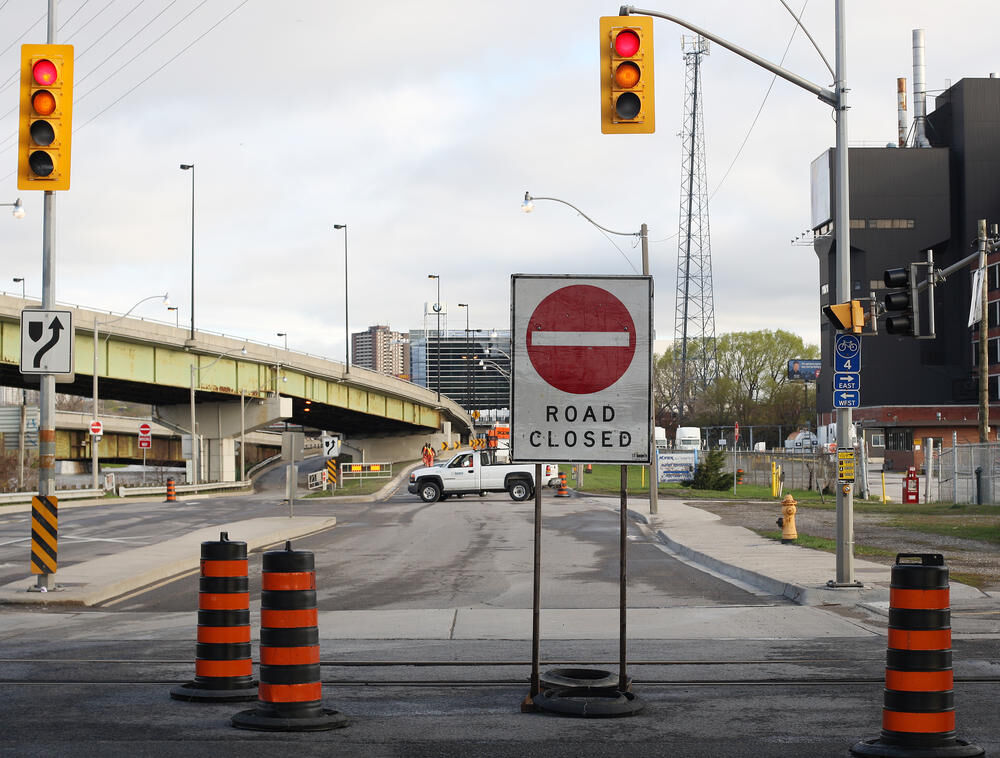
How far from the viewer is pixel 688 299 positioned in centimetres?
10800

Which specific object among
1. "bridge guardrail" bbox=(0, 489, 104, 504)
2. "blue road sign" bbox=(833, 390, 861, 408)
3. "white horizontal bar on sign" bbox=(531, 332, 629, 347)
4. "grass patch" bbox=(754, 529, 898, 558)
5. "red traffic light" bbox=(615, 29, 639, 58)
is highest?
"red traffic light" bbox=(615, 29, 639, 58)

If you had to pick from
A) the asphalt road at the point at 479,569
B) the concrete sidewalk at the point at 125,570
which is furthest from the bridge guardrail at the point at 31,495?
the concrete sidewalk at the point at 125,570

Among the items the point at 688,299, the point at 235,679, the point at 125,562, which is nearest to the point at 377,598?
the point at 125,562

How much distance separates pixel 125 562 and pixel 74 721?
12.2 m

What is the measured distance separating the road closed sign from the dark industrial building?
93243 millimetres

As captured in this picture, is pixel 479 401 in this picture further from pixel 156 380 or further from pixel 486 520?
pixel 486 520

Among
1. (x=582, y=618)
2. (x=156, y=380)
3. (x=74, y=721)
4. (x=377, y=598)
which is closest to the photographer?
(x=74, y=721)

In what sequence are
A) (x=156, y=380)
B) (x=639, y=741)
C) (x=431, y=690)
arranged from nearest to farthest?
1. (x=639, y=741)
2. (x=431, y=690)
3. (x=156, y=380)

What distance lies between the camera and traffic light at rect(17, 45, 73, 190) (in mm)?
12656

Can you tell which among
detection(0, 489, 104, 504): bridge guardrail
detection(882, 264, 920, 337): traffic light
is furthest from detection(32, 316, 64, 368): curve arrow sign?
detection(0, 489, 104, 504): bridge guardrail

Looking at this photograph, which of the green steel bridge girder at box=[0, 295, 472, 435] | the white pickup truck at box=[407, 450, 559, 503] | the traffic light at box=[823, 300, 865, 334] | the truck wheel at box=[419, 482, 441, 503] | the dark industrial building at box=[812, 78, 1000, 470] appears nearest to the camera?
the traffic light at box=[823, 300, 865, 334]

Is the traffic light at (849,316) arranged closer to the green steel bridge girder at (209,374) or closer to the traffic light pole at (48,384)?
the traffic light pole at (48,384)

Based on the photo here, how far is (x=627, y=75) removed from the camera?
1191 cm

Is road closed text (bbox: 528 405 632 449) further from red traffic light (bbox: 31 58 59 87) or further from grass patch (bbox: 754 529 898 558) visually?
grass patch (bbox: 754 529 898 558)
